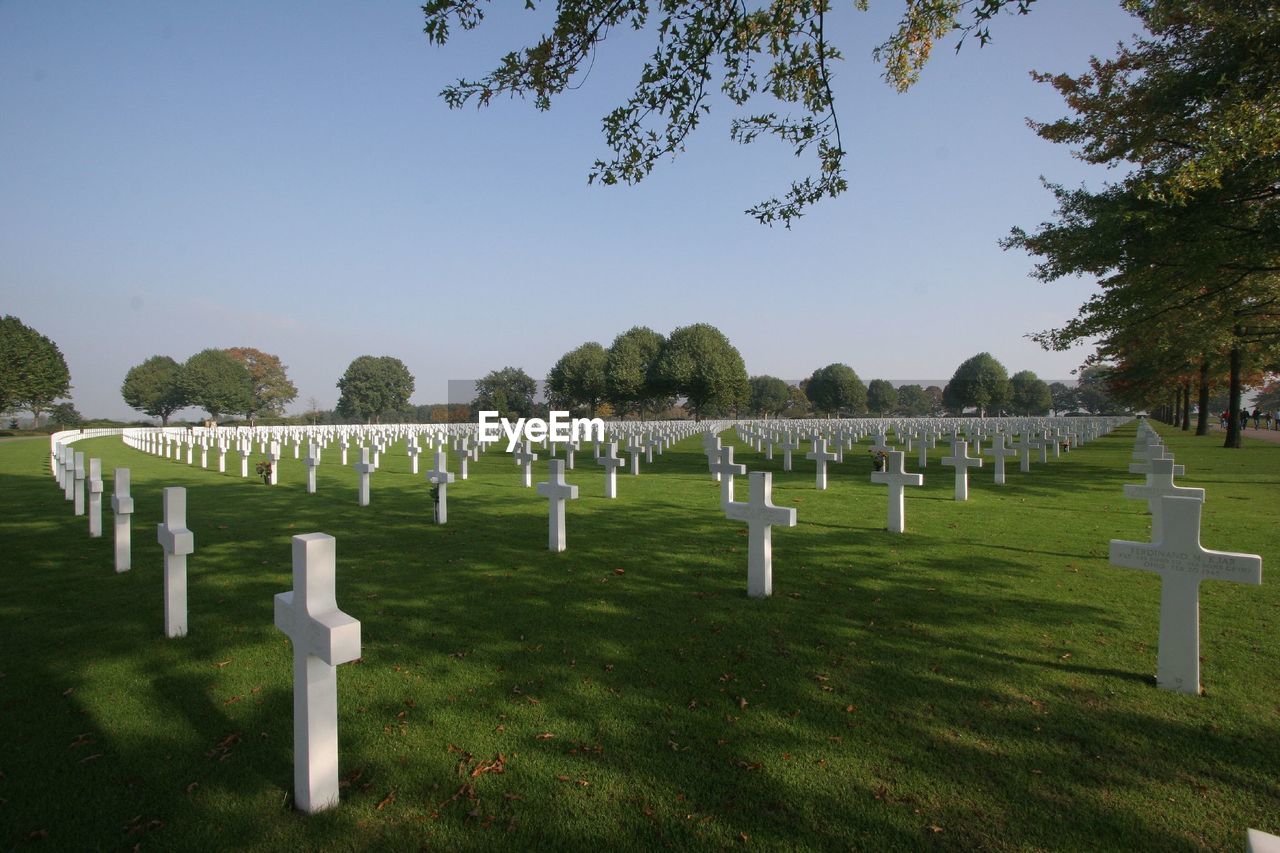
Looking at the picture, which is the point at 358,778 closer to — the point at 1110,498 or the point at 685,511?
the point at 685,511

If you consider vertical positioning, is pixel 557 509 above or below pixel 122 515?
below

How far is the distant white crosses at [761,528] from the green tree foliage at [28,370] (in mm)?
71641

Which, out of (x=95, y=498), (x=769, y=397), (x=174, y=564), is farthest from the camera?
(x=769, y=397)

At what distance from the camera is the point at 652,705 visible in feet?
11.6

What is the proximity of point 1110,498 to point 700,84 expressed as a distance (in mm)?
10955

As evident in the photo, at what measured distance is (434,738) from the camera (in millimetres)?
3205

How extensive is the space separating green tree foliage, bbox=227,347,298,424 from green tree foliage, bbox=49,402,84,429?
18220 mm

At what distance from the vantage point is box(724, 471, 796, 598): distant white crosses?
18.4ft

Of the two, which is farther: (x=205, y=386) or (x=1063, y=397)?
(x=1063, y=397)

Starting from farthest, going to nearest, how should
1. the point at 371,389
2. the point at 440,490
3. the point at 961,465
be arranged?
the point at 371,389 < the point at 961,465 < the point at 440,490

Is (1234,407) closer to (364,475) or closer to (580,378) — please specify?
(364,475)

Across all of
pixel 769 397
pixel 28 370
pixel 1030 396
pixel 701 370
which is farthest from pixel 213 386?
pixel 1030 396

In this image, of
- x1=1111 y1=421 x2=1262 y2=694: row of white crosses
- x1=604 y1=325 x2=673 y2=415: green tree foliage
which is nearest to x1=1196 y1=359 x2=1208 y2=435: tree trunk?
x1=1111 y1=421 x2=1262 y2=694: row of white crosses

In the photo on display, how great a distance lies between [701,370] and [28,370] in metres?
60.0
